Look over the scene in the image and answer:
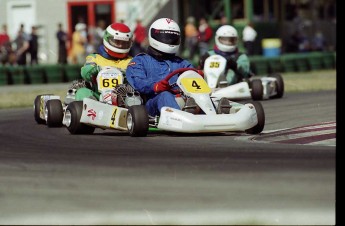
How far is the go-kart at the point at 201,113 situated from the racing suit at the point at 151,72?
0.65 ft

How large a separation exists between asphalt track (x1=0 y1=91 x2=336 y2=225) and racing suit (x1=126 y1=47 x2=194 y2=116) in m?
0.38

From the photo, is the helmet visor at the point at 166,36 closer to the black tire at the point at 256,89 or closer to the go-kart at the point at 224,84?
the go-kart at the point at 224,84

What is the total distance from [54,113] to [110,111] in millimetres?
1671

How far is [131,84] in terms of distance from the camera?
11.4 m

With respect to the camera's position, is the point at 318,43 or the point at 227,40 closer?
the point at 227,40

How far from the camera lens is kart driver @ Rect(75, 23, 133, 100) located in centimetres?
1245

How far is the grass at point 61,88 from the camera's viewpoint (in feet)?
62.2

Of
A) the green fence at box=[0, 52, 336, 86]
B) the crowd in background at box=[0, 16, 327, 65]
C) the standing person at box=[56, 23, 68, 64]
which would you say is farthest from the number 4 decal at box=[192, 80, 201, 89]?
the standing person at box=[56, 23, 68, 64]

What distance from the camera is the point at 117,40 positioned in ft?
41.5

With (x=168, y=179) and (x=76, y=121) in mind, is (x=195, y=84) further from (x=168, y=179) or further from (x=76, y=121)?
(x=168, y=179)

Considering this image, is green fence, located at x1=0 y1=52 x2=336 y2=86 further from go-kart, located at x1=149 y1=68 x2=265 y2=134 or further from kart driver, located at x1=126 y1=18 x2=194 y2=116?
go-kart, located at x1=149 y1=68 x2=265 y2=134

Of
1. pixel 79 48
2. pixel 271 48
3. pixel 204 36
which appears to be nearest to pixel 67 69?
pixel 79 48

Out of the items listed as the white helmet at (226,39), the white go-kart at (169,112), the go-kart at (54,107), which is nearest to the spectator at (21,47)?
the white helmet at (226,39)

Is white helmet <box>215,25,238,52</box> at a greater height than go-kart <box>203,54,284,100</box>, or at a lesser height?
greater
